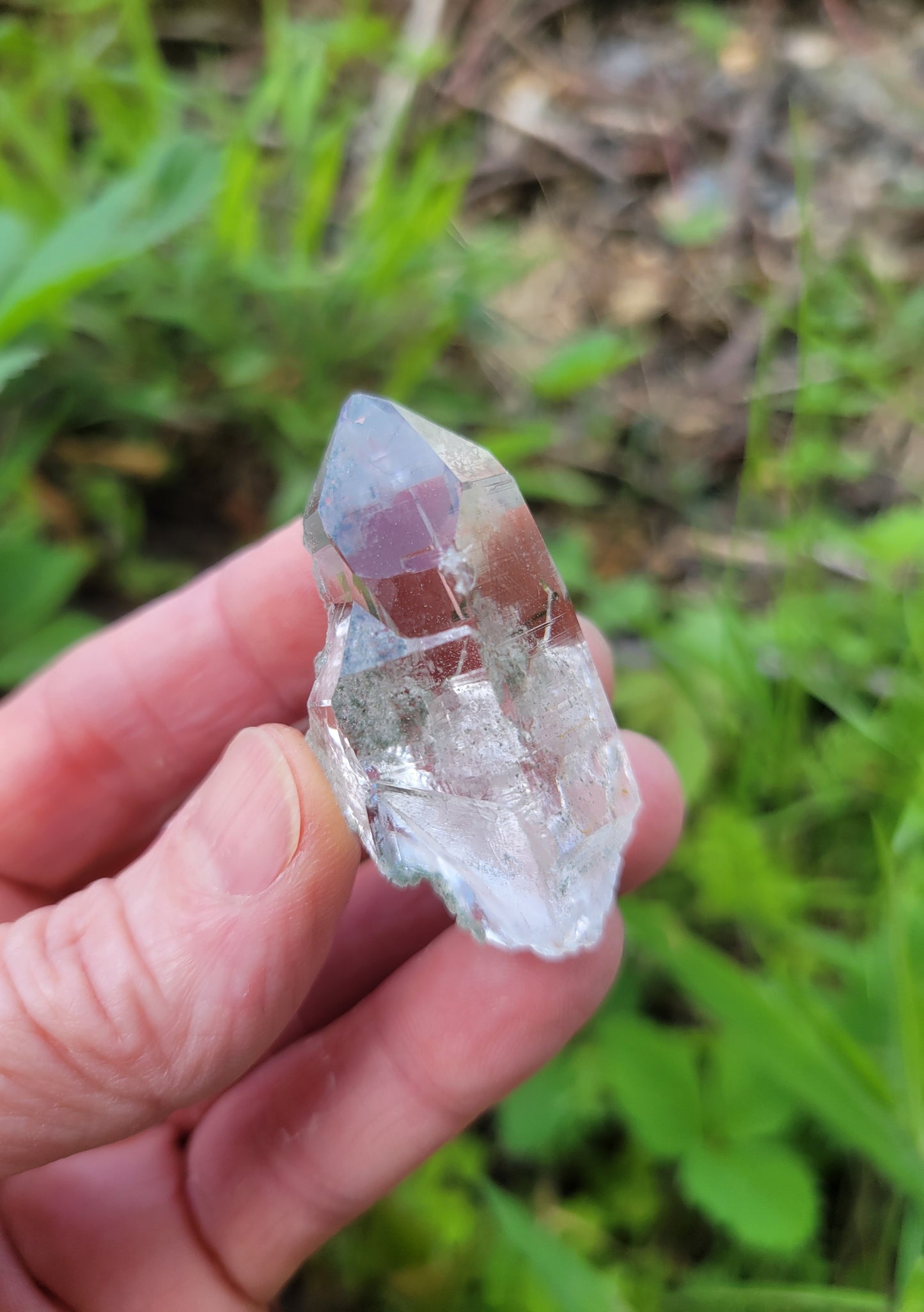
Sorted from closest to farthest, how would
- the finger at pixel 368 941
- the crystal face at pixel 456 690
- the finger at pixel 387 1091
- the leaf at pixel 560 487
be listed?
the crystal face at pixel 456 690 → the finger at pixel 387 1091 → the finger at pixel 368 941 → the leaf at pixel 560 487

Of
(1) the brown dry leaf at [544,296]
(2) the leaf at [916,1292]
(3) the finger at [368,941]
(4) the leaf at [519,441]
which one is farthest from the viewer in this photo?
(1) the brown dry leaf at [544,296]

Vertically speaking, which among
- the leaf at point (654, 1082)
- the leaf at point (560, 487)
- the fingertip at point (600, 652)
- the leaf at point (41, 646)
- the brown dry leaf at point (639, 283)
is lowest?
the leaf at point (654, 1082)

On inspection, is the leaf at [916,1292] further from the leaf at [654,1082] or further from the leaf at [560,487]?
the leaf at [560,487]

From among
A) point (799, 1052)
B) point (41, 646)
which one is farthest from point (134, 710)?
point (799, 1052)

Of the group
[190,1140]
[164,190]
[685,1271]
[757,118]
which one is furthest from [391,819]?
[757,118]

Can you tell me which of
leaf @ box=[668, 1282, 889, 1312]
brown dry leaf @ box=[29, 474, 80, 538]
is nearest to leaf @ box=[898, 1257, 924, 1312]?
leaf @ box=[668, 1282, 889, 1312]

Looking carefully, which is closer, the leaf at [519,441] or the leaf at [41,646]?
the leaf at [41,646]

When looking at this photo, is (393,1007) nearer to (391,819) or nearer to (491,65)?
(391,819)

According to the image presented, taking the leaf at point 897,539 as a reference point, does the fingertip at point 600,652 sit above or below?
above

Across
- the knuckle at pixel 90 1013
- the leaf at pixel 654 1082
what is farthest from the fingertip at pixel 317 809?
the leaf at pixel 654 1082
